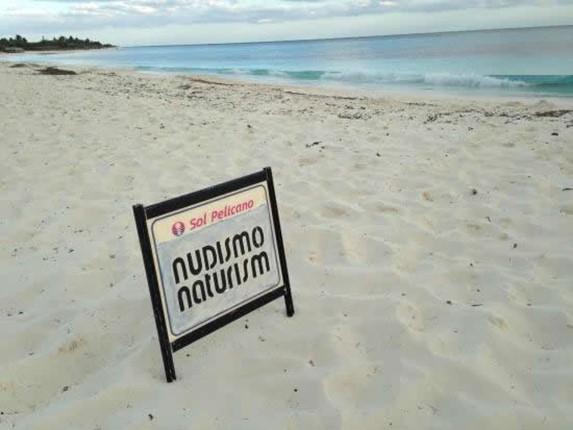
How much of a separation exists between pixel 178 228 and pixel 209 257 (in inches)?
9.5

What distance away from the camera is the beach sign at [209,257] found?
2.13 meters

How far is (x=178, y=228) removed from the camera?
2193 mm

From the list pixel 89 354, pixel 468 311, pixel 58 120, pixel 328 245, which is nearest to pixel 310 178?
pixel 328 245

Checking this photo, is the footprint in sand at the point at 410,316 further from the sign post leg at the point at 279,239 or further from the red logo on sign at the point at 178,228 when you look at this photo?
the red logo on sign at the point at 178,228

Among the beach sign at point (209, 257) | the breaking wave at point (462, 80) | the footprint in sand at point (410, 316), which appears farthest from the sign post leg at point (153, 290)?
the breaking wave at point (462, 80)

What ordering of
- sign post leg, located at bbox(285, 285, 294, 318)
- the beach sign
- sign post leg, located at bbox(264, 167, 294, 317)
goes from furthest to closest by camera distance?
1. sign post leg, located at bbox(285, 285, 294, 318)
2. sign post leg, located at bbox(264, 167, 294, 317)
3. the beach sign

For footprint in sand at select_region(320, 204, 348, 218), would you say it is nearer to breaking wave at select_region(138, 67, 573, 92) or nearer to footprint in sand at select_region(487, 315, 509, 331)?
footprint in sand at select_region(487, 315, 509, 331)

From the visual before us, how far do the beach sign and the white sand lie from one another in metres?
0.25

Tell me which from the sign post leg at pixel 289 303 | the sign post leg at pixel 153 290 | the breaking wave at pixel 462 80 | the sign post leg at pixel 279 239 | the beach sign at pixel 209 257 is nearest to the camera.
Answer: the sign post leg at pixel 153 290

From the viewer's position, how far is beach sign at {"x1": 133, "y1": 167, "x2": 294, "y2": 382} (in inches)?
84.0

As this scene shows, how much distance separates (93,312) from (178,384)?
0.94 m

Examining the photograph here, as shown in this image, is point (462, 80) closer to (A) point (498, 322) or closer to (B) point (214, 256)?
(A) point (498, 322)

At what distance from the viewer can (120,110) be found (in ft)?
33.8

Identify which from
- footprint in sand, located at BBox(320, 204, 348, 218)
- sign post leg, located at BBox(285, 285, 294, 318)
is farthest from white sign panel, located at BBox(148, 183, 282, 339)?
footprint in sand, located at BBox(320, 204, 348, 218)
